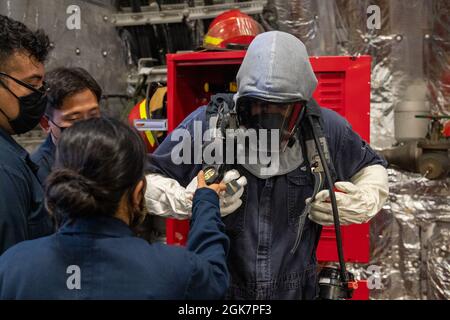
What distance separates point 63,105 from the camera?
69.8 inches

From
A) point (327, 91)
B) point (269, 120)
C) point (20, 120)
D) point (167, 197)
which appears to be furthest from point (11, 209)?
point (327, 91)

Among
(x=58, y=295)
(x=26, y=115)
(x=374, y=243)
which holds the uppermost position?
(x=26, y=115)

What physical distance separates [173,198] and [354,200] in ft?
2.12

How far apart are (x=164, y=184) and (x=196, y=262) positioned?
1.90 feet

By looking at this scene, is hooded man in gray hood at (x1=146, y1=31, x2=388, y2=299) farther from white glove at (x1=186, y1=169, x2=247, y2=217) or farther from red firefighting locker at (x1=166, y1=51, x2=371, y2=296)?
red firefighting locker at (x1=166, y1=51, x2=371, y2=296)

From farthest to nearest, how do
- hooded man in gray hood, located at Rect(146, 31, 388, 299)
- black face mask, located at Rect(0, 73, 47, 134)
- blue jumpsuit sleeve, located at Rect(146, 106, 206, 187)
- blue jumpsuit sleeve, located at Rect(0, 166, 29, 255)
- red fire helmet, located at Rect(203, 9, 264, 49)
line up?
red fire helmet, located at Rect(203, 9, 264, 49), blue jumpsuit sleeve, located at Rect(146, 106, 206, 187), hooded man in gray hood, located at Rect(146, 31, 388, 299), black face mask, located at Rect(0, 73, 47, 134), blue jumpsuit sleeve, located at Rect(0, 166, 29, 255)

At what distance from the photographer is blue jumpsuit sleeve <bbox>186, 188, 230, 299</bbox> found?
108cm

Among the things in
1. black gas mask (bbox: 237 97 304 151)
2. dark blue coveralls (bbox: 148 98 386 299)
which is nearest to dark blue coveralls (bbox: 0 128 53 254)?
dark blue coveralls (bbox: 148 98 386 299)

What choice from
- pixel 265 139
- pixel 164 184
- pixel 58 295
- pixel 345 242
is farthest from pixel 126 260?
pixel 345 242

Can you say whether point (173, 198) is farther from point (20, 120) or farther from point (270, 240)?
point (20, 120)

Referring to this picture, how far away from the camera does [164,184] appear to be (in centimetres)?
162

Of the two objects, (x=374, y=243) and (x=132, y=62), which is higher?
(x=132, y=62)

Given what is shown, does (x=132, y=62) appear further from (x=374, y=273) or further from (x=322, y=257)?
(x=374, y=273)

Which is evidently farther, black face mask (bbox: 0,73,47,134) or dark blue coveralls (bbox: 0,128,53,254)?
black face mask (bbox: 0,73,47,134)
